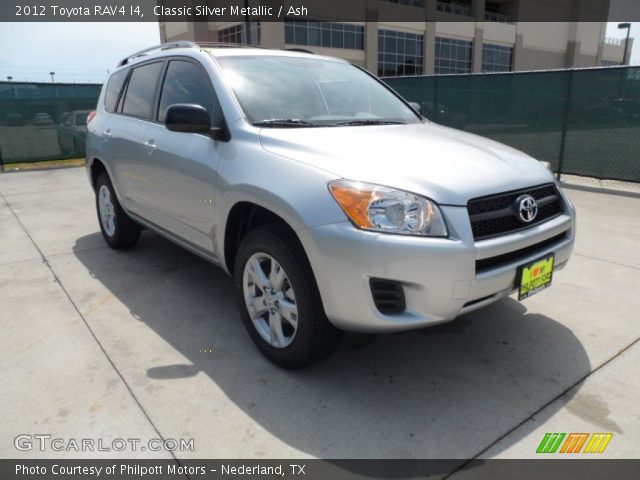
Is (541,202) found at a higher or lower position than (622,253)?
higher

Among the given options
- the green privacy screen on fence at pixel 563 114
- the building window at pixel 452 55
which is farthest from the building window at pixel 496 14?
the green privacy screen on fence at pixel 563 114

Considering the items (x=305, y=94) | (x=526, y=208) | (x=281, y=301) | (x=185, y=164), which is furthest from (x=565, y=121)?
(x=281, y=301)

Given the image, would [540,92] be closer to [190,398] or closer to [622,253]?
[622,253]

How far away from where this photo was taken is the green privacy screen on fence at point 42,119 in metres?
11.4

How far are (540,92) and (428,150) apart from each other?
740 centimetres

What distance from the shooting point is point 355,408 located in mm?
2533

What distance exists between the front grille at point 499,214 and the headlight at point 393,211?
0.69ft

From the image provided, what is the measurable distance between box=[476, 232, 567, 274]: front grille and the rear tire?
3537 mm

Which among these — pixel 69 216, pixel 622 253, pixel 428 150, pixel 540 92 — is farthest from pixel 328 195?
pixel 540 92

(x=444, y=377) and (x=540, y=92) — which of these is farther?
(x=540, y=92)

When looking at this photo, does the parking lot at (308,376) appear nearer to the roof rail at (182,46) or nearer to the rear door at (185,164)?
the rear door at (185,164)

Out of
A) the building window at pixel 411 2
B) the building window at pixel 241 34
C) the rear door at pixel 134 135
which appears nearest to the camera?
the rear door at pixel 134 135

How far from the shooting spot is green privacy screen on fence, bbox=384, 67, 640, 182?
7945 millimetres

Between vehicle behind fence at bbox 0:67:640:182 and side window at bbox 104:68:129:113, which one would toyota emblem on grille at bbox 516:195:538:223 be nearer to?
side window at bbox 104:68:129:113
